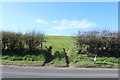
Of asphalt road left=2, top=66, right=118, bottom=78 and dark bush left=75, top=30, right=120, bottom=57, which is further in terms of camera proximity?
dark bush left=75, top=30, right=120, bottom=57

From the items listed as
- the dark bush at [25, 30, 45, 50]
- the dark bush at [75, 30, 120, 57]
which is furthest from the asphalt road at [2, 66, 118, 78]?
the dark bush at [75, 30, 120, 57]

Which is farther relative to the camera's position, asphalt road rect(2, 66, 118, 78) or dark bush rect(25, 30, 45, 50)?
dark bush rect(25, 30, 45, 50)

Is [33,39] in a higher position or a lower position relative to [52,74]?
higher

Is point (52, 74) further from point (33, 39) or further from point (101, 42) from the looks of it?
point (101, 42)

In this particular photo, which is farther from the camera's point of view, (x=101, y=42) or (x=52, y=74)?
(x=101, y=42)

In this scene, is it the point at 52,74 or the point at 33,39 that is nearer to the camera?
the point at 52,74

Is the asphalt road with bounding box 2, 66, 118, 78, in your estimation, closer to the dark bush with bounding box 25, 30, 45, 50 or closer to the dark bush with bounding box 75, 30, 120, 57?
the dark bush with bounding box 25, 30, 45, 50

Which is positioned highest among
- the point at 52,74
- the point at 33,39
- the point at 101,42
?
the point at 33,39

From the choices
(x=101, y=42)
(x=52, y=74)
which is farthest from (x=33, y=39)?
(x=52, y=74)

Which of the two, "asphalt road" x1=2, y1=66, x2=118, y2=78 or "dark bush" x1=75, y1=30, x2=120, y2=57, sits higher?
"dark bush" x1=75, y1=30, x2=120, y2=57

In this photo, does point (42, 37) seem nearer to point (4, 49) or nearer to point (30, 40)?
point (30, 40)

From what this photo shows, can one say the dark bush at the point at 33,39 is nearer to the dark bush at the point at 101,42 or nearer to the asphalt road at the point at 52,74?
the dark bush at the point at 101,42

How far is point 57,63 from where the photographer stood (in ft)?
42.5

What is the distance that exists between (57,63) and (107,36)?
294 inches
